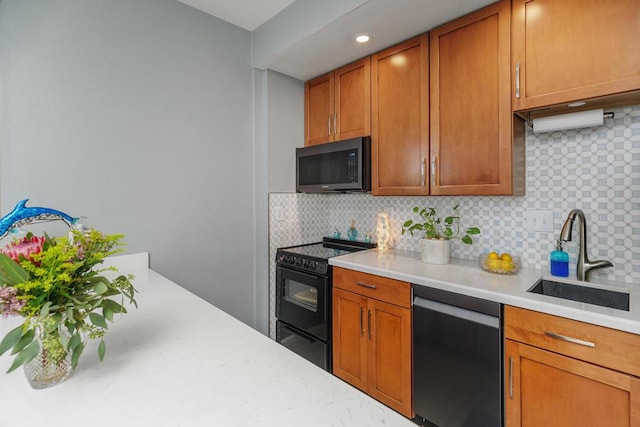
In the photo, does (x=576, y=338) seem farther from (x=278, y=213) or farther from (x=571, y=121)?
(x=278, y=213)

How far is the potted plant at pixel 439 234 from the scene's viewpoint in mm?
1916

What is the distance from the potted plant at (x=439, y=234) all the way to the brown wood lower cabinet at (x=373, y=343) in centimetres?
37

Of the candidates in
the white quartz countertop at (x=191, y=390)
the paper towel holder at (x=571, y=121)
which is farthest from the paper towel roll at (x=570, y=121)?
the white quartz countertop at (x=191, y=390)

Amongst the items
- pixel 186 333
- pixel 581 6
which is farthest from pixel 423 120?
pixel 186 333

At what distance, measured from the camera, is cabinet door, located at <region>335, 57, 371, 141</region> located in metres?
2.23

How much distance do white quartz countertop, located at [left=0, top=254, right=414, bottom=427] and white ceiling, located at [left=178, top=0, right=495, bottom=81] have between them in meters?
1.77

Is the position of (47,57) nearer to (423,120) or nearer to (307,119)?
(307,119)

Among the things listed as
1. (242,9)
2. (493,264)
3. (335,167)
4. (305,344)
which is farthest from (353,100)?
(305,344)

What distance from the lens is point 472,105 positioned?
1.73 m

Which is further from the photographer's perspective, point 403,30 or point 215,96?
point 215,96

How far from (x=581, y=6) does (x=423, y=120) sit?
83 centimetres

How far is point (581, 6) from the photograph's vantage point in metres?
1.38

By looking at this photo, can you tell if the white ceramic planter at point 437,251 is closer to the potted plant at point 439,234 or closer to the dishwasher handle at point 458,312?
the potted plant at point 439,234

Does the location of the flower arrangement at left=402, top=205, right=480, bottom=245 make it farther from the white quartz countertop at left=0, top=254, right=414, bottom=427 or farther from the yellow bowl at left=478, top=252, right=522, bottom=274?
the white quartz countertop at left=0, top=254, right=414, bottom=427
